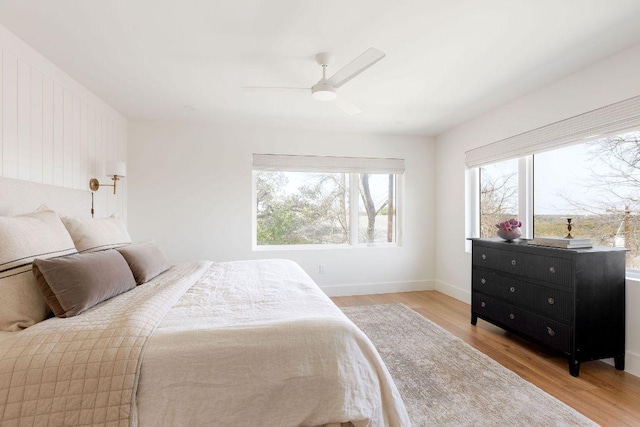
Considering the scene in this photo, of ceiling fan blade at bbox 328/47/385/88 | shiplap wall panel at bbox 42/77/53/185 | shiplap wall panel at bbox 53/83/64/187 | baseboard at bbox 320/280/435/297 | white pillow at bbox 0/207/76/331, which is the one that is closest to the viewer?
white pillow at bbox 0/207/76/331

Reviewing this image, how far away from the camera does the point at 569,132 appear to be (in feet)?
8.41

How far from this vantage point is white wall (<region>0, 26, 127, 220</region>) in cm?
201

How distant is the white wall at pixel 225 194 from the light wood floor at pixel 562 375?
1276 millimetres

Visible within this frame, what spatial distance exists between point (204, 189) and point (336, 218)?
6.22 feet

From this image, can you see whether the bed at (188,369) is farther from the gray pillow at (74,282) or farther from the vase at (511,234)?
the vase at (511,234)

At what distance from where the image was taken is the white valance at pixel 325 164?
4.04 metres

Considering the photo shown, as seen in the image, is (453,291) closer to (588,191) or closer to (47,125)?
(588,191)

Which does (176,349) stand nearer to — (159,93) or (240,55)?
(240,55)

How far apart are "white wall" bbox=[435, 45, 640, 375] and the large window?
1.06ft

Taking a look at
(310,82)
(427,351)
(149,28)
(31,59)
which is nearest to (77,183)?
(31,59)

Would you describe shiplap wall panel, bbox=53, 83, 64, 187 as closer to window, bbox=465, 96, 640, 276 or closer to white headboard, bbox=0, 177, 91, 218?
white headboard, bbox=0, 177, 91, 218

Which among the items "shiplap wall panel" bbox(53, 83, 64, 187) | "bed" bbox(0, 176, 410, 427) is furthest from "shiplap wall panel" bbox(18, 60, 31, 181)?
"bed" bbox(0, 176, 410, 427)

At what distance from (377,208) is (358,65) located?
2850 mm

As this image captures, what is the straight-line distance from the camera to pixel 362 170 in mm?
4309
